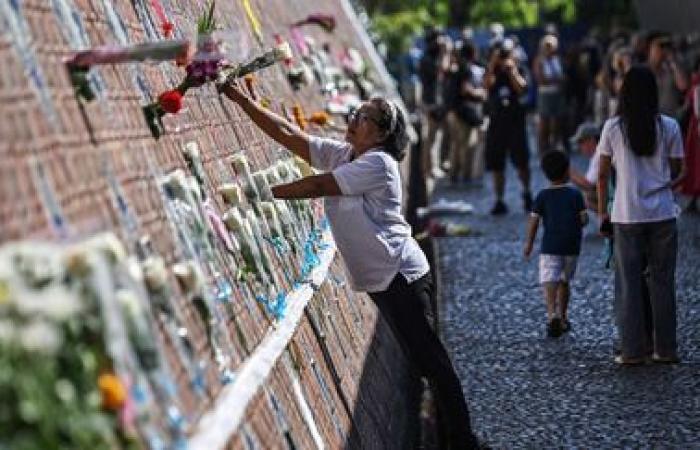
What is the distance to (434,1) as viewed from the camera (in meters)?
67.7

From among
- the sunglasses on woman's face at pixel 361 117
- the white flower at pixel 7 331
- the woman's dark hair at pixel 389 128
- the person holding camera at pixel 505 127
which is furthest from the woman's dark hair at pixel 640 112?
the person holding camera at pixel 505 127

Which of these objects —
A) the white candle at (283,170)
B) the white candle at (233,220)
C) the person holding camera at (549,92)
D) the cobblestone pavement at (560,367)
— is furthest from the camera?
the person holding camera at (549,92)

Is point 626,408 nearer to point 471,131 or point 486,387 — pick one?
point 486,387

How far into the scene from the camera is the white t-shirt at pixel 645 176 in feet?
35.9

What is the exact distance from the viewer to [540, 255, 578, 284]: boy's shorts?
12828 millimetres

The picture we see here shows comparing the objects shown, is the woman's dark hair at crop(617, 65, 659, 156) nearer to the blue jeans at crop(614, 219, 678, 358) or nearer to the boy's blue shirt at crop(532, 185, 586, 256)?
the blue jeans at crop(614, 219, 678, 358)

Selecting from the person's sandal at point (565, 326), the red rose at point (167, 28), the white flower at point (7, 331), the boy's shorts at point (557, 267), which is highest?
the red rose at point (167, 28)

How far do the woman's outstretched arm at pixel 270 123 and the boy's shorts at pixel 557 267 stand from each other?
188 inches

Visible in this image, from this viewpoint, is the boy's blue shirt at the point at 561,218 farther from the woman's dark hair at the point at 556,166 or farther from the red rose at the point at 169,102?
the red rose at the point at 169,102

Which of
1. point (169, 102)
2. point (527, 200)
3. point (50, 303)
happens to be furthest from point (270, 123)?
point (527, 200)

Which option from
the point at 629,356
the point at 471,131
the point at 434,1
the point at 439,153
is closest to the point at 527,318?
the point at 629,356

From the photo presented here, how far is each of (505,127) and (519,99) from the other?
371mm

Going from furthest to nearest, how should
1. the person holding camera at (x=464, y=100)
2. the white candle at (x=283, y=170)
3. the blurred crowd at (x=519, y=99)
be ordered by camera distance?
1. the person holding camera at (x=464, y=100)
2. the blurred crowd at (x=519, y=99)
3. the white candle at (x=283, y=170)

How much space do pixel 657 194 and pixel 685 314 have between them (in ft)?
8.13
